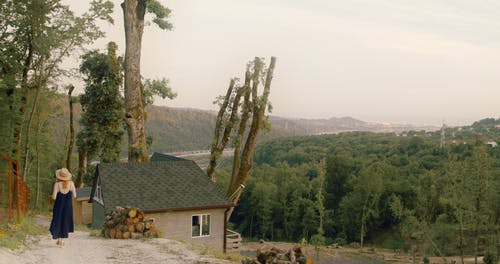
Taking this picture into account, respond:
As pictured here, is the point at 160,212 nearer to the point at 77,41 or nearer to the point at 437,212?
the point at 77,41

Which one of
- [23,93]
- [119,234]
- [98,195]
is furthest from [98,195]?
[119,234]

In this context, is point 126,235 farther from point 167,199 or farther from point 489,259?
point 489,259

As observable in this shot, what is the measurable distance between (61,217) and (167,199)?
13.0m

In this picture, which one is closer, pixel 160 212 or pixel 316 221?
pixel 160 212

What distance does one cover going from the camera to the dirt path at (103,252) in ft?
32.6

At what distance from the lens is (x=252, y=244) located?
2904 inches

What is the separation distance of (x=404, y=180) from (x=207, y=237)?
57461 millimetres

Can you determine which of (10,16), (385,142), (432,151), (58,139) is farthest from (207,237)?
(385,142)

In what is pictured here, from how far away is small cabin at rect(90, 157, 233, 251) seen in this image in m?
23.7

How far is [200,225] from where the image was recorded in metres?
24.8

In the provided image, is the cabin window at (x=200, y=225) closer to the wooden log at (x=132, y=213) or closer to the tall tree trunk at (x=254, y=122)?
the tall tree trunk at (x=254, y=122)

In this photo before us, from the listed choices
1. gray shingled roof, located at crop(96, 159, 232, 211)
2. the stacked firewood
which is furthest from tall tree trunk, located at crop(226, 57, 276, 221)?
the stacked firewood

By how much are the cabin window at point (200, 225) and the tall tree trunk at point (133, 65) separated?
239 inches

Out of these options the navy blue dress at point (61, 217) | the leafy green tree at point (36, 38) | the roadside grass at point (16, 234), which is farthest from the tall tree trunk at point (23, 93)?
the navy blue dress at point (61, 217)
